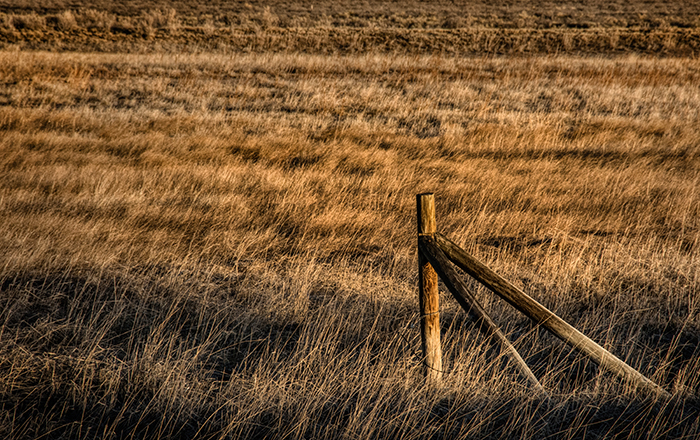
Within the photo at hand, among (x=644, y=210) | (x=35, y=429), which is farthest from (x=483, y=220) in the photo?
(x=35, y=429)

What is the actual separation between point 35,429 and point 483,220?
5.68 m

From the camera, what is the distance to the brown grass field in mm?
3256

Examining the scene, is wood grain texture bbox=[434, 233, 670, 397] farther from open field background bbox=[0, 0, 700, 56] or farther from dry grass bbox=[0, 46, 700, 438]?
open field background bbox=[0, 0, 700, 56]

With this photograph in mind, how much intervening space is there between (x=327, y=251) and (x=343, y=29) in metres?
32.7

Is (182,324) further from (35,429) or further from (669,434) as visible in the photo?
(669,434)

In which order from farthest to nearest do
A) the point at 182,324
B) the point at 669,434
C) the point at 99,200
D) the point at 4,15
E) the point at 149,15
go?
the point at 149,15, the point at 4,15, the point at 99,200, the point at 182,324, the point at 669,434

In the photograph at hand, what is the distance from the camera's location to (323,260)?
19.7 ft

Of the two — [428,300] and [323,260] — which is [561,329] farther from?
[323,260]

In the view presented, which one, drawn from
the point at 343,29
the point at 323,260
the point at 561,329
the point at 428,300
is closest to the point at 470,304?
the point at 428,300

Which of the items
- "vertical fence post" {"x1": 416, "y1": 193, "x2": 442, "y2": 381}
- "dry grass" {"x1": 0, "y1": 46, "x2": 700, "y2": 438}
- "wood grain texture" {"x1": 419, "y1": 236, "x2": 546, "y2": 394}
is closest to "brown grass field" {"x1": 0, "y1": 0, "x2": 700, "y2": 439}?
"dry grass" {"x1": 0, "y1": 46, "x2": 700, "y2": 438}

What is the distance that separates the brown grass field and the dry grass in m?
0.03

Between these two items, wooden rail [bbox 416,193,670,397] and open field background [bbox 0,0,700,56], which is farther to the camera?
open field background [bbox 0,0,700,56]

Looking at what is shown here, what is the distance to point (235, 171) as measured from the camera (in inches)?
365

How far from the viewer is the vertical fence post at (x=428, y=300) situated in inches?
125
